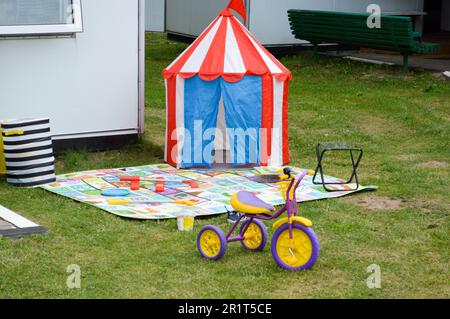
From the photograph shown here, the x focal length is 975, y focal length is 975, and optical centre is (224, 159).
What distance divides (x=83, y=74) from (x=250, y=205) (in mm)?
4593

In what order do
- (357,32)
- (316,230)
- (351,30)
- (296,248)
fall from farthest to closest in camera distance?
(351,30) < (357,32) < (316,230) < (296,248)

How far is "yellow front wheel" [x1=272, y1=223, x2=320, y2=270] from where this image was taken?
7723 millimetres

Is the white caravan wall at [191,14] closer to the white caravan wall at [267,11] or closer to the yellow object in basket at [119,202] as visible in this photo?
the white caravan wall at [267,11]

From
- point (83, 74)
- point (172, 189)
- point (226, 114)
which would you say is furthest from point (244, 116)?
point (83, 74)

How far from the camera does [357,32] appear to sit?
17.6m

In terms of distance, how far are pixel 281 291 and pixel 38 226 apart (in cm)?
268

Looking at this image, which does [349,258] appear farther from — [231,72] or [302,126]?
[302,126]

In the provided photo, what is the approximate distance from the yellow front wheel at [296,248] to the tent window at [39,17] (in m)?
4.79

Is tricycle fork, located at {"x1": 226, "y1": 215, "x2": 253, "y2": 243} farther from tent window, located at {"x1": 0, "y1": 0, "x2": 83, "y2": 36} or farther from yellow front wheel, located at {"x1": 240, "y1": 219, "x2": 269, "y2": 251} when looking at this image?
tent window, located at {"x1": 0, "y1": 0, "x2": 83, "y2": 36}

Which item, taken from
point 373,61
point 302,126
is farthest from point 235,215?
point 373,61

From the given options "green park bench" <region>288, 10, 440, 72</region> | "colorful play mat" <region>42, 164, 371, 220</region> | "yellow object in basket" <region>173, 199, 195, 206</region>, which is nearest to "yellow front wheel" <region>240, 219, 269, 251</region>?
"colorful play mat" <region>42, 164, 371, 220</region>

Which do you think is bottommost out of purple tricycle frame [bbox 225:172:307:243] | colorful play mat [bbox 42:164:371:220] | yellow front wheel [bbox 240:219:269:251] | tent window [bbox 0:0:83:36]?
colorful play mat [bbox 42:164:371:220]

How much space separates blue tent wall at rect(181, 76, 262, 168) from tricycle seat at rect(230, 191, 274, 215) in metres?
3.33

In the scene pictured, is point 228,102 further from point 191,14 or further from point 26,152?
point 191,14
